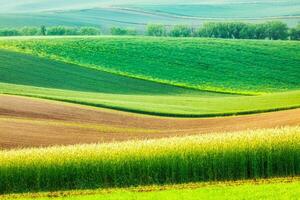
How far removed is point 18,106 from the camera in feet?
127

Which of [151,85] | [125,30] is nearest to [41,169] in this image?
[151,85]

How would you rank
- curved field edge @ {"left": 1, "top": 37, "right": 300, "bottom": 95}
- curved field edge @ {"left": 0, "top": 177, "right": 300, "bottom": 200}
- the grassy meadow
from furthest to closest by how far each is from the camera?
curved field edge @ {"left": 1, "top": 37, "right": 300, "bottom": 95} → the grassy meadow → curved field edge @ {"left": 0, "top": 177, "right": 300, "bottom": 200}

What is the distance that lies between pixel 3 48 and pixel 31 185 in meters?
57.9

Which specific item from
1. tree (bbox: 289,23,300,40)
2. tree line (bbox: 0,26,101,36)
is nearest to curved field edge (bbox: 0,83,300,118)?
tree (bbox: 289,23,300,40)

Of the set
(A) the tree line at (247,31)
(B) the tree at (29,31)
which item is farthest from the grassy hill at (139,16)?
(A) the tree line at (247,31)

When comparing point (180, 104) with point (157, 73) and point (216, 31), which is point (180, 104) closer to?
point (157, 73)

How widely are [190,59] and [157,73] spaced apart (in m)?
9.27

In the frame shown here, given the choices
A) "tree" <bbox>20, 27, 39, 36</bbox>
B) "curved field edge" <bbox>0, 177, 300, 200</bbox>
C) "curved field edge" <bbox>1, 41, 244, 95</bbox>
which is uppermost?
"curved field edge" <bbox>0, 177, 300, 200</bbox>

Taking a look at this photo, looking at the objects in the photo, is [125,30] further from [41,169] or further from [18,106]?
[41,169]

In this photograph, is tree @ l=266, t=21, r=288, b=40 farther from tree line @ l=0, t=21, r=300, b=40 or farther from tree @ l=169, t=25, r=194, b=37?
tree @ l=169, t=25, r=194, b=37

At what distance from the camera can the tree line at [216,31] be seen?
116088mm

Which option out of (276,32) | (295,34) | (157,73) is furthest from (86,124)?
(295,34)

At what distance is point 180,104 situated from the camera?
172ft

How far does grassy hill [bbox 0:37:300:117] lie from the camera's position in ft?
163
